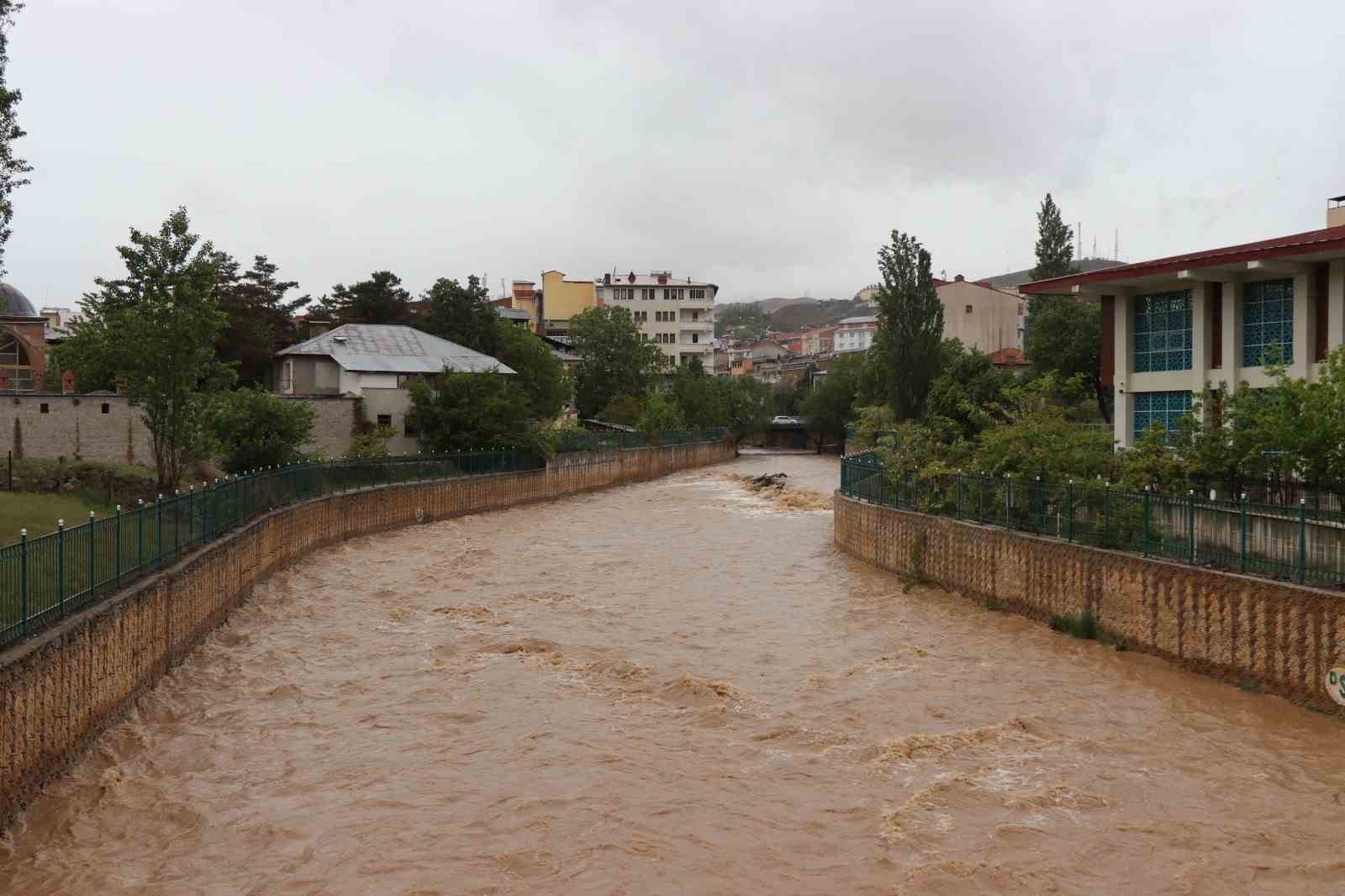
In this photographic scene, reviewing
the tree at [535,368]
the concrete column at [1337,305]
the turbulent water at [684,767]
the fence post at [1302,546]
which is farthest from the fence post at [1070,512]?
the tree at [535,368]

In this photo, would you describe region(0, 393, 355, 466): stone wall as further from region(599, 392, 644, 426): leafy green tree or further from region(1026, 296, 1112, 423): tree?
→ region(599, 392, 644, 426): leafy green tree

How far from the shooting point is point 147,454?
34.5 m

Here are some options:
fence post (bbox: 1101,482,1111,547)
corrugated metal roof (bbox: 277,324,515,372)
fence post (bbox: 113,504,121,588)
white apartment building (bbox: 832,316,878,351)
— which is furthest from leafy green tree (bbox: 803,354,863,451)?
fence post (bbox: 113,504,121,588)

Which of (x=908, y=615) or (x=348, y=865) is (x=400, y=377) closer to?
(x=908, y=615)

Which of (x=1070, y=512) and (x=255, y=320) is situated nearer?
(x=1070, y=512)

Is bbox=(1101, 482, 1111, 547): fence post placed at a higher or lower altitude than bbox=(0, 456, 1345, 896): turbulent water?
higher

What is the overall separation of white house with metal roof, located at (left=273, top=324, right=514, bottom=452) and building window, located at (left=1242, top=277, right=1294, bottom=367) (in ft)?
95.1

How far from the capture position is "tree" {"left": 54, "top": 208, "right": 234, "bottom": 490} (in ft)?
86.5

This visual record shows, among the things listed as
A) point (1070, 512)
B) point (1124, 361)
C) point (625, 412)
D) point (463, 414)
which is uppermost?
point (1124, 361)

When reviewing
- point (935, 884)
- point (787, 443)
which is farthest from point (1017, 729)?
point (787, 443)

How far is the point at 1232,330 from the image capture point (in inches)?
1017

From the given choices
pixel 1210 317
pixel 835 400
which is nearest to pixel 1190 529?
pixel 1210 317

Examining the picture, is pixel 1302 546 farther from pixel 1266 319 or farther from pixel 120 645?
pixel 120 645

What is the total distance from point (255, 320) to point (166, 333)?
3211 cm
